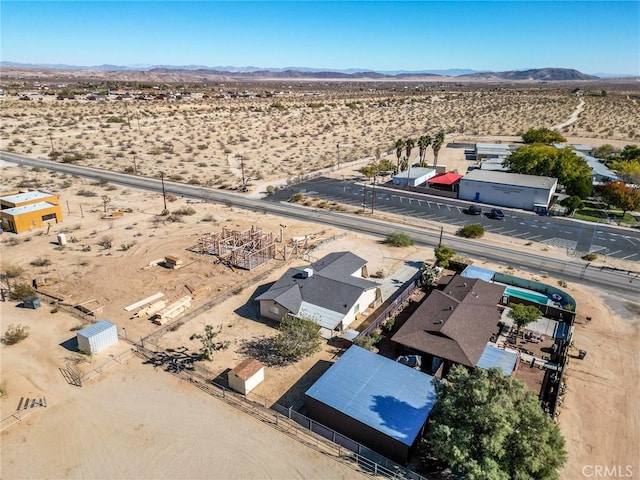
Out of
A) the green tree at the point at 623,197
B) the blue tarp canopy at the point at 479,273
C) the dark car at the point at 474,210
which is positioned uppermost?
the green tree at the point at 623,197

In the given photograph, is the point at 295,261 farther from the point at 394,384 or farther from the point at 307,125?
the point at 307,125

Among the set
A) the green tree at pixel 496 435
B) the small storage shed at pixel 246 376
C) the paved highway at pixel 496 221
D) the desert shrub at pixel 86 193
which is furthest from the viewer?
the desert shrub at pixel 86 193

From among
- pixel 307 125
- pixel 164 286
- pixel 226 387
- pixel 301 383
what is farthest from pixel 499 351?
pixel 307 125

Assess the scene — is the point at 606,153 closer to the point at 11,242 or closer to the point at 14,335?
the point at 14,335

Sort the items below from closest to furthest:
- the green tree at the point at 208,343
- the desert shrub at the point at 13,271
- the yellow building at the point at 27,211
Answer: the green tree at the point at 208,343 → the desert shrub at the point at 13,271 → the yellow building at the point at 27,211

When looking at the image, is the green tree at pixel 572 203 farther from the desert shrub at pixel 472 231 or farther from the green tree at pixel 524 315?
the green tree at pixel 524 315

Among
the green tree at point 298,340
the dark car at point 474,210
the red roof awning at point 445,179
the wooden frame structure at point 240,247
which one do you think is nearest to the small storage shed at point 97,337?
the green tree at point 298,340
